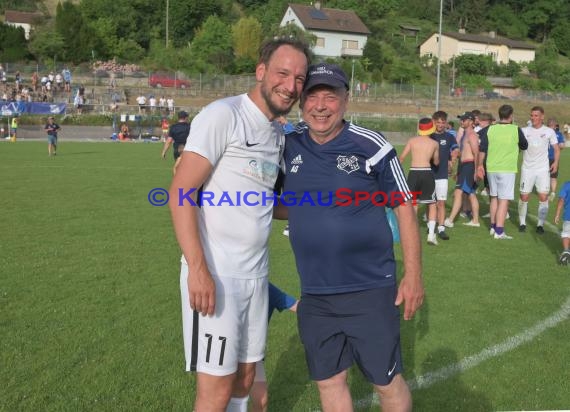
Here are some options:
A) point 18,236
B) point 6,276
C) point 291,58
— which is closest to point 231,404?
point 291,58

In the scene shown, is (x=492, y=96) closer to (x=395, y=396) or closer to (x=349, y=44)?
(x=349, y=44)

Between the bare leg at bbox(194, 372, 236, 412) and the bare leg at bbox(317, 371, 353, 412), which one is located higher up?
the bare leg at bbox(194, 372, 236, 412)

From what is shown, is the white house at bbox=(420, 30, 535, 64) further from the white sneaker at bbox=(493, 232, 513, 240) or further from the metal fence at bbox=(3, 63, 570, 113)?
the white sneaker at bbox=(493, 232, 513, 240)

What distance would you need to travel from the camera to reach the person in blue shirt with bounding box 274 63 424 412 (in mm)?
3074

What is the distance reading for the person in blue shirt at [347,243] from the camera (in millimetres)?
3074

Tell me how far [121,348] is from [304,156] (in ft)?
8.93

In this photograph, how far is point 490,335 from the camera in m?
5.45

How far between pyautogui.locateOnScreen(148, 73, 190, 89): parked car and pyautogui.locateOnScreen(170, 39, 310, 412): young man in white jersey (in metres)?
53.1

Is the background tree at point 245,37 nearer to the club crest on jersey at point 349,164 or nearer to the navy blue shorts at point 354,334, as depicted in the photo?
the club crest on jersey at point 349,164

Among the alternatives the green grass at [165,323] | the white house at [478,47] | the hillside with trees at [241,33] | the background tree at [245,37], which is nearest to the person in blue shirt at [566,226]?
the green grass at [165,323]

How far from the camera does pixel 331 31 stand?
90.2 meters

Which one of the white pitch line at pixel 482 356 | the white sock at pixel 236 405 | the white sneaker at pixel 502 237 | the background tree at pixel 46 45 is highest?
the background tree at pixel 46 45

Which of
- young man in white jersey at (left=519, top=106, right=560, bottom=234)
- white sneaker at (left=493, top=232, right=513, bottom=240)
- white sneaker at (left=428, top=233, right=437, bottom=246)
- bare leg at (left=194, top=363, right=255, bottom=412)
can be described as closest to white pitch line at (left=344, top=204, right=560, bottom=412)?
bare leg at (left=194, top=363, right=255, bottom=412)

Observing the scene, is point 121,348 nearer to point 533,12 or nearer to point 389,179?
point 389,179
